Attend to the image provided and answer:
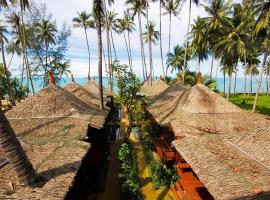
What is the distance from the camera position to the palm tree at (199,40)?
128ft

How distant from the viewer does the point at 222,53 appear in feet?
115

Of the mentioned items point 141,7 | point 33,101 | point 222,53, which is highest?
point 141,7

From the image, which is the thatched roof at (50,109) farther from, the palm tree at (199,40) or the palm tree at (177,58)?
the palm tree at (177,58)

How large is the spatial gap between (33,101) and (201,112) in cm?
1013

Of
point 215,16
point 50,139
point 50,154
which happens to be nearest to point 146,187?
point 50,139

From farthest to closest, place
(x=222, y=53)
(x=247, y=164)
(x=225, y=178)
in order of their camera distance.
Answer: (x=222, y=53) < (x=247, y=164) < (x=225, y=178)

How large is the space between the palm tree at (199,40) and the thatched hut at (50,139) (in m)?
28.8

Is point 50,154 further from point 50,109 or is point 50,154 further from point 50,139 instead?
point 50,109

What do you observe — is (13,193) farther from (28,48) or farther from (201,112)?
(28,48)

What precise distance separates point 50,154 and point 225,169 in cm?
626

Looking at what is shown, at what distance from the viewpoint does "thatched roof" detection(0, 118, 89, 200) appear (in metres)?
7.04

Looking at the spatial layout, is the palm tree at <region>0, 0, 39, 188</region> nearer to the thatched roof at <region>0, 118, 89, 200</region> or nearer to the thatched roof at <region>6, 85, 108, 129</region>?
the thatched roof at <region>0, 118, 89, 200</region>

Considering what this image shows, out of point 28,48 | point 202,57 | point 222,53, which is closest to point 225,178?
point 222,53

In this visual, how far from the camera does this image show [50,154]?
951 cm
